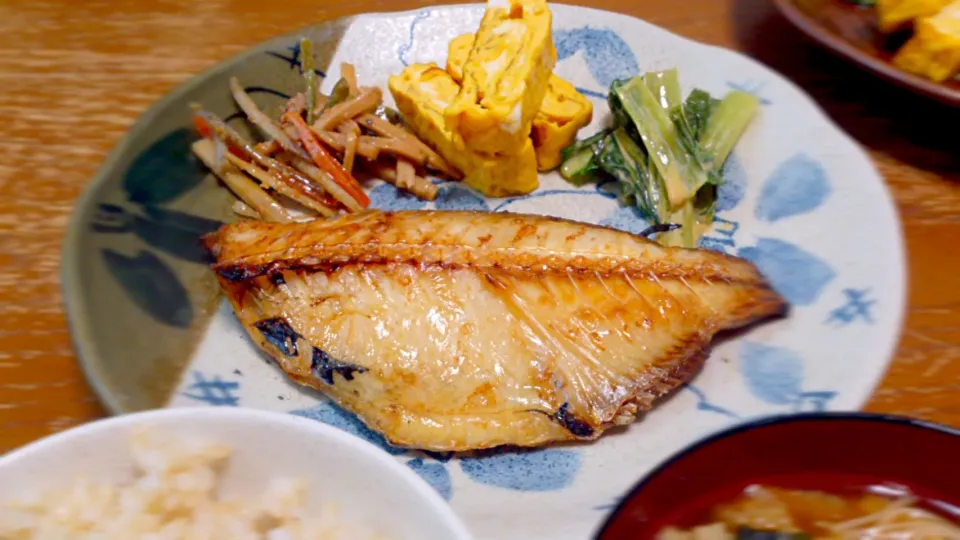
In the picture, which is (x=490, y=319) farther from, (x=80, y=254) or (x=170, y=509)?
(x=80, y=254)

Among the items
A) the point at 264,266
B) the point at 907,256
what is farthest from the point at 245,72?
the point at 907,256

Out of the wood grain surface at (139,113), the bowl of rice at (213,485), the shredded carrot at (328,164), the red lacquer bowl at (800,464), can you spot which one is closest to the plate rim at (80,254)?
the wood grain surface at (139,113)

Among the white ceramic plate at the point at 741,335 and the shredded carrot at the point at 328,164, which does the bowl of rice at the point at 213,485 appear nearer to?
the white ceramic plate at the point at 741,335

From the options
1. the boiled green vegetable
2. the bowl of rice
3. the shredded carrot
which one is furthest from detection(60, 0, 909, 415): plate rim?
the bowl of rice

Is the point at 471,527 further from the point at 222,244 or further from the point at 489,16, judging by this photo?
the point at 489,16

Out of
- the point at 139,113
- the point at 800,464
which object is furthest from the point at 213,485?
the point at 139,113

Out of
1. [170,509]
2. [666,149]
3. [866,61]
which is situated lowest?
[170,509]
